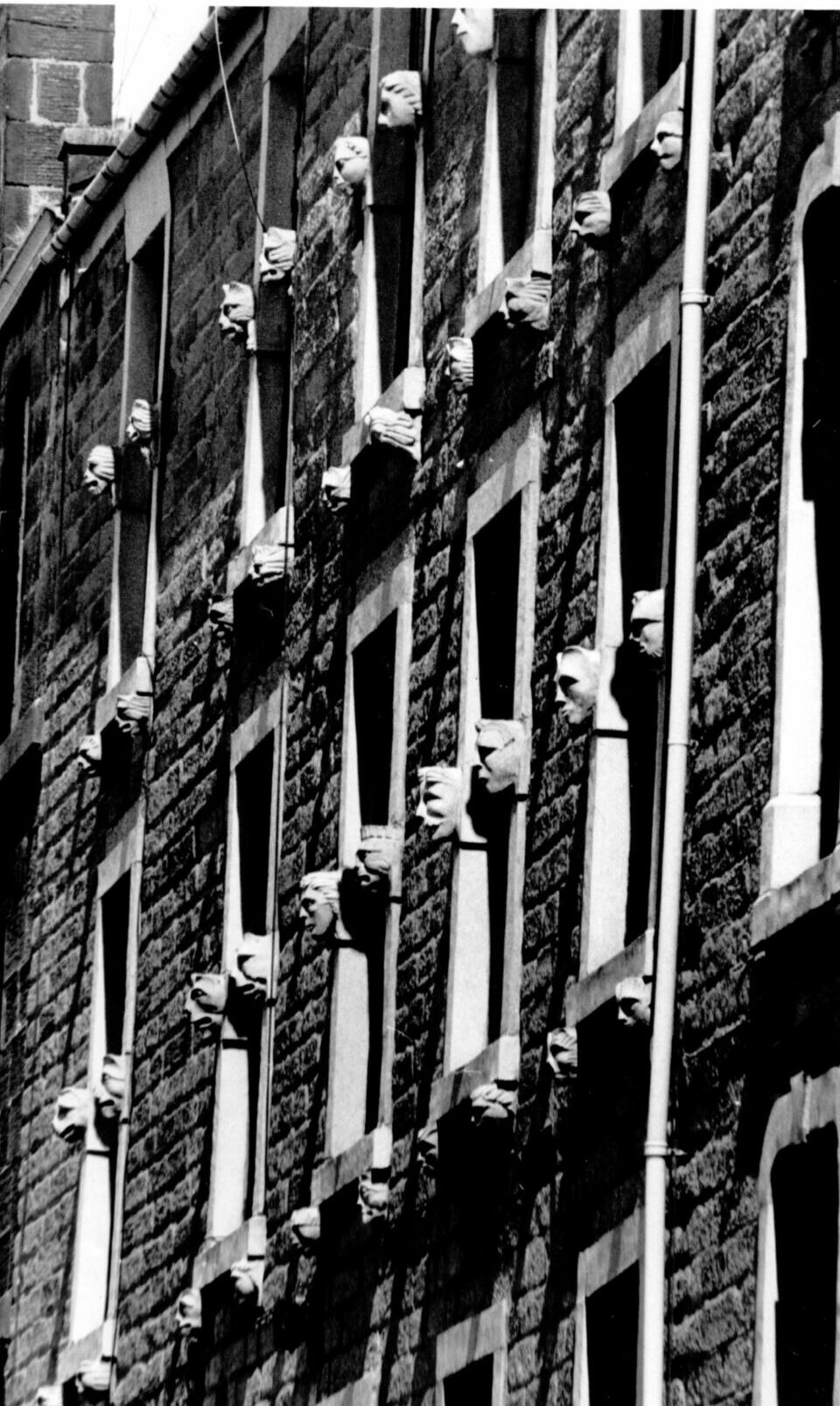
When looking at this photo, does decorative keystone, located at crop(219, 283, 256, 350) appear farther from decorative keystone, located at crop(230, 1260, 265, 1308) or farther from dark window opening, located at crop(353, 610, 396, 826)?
decorative keystone, located at crop(230, 1260, 265, 1308)

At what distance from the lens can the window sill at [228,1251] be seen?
65.7 feet

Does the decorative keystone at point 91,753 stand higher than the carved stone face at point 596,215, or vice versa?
the carved stone face at point 596,215

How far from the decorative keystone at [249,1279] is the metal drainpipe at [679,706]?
551cm

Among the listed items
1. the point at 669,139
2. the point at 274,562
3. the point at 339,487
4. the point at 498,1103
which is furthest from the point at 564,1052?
the point at 274,562

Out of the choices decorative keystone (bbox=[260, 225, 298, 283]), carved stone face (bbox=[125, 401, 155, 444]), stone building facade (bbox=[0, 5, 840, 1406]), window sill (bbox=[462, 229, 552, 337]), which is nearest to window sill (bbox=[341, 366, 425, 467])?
stone building facade (bbox=[0, 5, 840, 1406])

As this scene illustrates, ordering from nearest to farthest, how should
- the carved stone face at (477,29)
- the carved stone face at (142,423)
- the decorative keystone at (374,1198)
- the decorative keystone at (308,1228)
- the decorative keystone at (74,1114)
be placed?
the decorative keystone at (374,1198) → the carved stone face at (477,29) → the decorative keystone at (308,1228) → the decorative keystone at (74,1114) → the carved stone face at (142,423)

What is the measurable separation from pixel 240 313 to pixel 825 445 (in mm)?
8194

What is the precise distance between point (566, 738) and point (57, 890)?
967 centimetres

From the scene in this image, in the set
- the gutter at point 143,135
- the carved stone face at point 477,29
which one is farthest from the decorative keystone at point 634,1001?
the gutter at point 143,135

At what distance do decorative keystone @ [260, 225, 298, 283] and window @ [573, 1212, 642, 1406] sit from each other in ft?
24.1

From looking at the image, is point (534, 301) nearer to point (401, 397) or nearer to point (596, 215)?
point (596, 215)

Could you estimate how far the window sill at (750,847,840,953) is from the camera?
13500 millimetres

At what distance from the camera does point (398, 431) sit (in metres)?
18.9

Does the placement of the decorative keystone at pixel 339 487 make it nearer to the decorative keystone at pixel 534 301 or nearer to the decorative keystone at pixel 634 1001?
the decorative keystone at pixel 534 301
